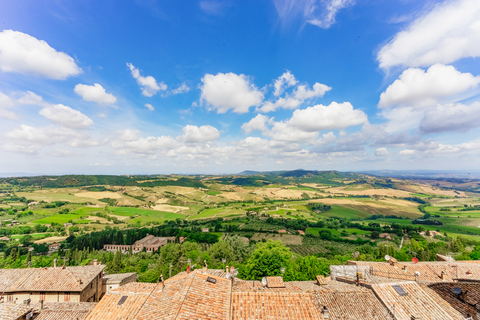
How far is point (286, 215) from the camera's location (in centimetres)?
14375

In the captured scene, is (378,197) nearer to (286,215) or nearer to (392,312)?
(286,215)

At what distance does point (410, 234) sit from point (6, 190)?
11769 inches

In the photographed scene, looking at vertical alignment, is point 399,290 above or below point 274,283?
above

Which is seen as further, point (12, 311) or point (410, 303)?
point (410, 303)

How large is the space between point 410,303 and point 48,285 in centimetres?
3835

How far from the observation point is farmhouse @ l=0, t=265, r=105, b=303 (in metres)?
26.8

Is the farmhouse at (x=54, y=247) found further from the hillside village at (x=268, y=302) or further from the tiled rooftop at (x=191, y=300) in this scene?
the tiled rooftop at (x=191, y=300)

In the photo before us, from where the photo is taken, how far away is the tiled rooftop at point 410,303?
597 inches

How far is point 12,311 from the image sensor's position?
16.1 metres

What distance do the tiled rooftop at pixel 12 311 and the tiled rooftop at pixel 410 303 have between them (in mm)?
26857

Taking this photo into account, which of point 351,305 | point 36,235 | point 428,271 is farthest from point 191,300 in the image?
point 36,235

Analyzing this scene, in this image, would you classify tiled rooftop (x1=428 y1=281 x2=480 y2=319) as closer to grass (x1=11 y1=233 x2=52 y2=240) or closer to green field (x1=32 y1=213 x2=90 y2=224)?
grass (x1=11 y1=233 x2=52 y2=240)

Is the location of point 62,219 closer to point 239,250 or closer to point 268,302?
point 239,250

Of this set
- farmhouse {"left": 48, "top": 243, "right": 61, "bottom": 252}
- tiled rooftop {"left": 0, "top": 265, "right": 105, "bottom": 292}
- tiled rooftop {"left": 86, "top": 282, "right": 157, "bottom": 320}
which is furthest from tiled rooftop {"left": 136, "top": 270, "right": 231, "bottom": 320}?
farmhouse {"left": 48, "top": 243, "right": 61, "bottom": 252}
